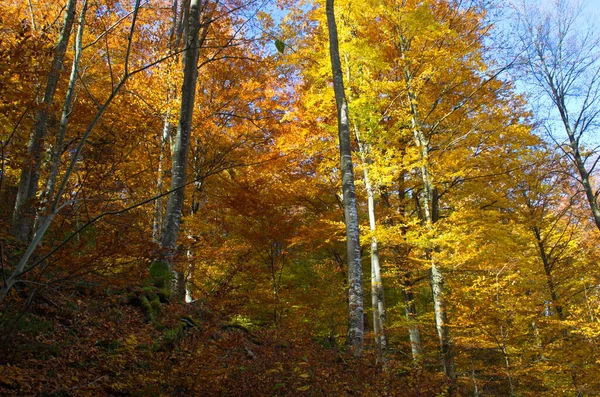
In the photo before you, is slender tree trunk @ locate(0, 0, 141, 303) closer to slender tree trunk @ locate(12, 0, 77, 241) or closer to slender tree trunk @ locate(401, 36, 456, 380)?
slender tree trunk @ locate(12, 0, 77, 241)

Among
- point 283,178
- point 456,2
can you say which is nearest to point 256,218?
point 283,178

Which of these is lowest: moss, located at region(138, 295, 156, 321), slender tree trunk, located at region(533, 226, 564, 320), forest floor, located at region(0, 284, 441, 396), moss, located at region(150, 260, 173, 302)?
forest floor, located at region(0, 284, 441, 396)

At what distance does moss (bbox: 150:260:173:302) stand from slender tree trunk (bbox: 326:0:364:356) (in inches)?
115

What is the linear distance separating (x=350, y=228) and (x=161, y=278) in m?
3.20

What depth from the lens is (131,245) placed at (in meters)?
3.57

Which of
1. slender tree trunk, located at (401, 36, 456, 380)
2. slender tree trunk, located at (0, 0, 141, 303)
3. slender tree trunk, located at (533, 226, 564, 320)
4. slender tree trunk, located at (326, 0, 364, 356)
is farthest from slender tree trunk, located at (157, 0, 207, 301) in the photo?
slender tree trunk, located at (533, 226, 564, 320)

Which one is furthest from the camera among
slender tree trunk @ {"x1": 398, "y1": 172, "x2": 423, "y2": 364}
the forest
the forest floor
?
slender tree trunk @ {"x1": 398, "y1": 172, "x2": 423, "y2": 364}

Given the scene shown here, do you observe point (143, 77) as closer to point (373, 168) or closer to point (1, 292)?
point (373, 168)

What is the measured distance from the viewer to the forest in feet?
15.3

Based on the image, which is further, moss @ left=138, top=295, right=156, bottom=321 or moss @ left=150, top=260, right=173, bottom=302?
moss @ left=150, top=260, right=173, bottom=302

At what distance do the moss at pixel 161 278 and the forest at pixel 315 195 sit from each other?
0.08 feet

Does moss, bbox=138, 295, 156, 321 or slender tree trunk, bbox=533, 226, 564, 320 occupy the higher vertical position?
slender tree trunk, bbox=533, 226, 564, 320

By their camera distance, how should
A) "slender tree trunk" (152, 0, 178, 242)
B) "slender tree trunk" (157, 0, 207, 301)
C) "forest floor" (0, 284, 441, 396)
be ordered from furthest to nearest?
"slender tree trunk" (152, 0, 178, 242)
"slender tree trunk" (157, 0, 207, 301)
"forest floor" (0, 284, 441, 396)

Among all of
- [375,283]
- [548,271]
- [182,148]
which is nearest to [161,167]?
[182,148]
